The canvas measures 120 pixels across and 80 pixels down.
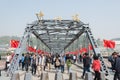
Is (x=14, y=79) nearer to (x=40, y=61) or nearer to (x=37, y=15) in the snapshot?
(x=40, y=61)

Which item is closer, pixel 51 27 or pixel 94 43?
pixel 94 43

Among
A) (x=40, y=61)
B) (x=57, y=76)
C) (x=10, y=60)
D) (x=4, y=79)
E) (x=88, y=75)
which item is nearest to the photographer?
(x=88, y=75)

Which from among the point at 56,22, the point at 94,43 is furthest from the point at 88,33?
the point at 56,22

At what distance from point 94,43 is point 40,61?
5.00 m

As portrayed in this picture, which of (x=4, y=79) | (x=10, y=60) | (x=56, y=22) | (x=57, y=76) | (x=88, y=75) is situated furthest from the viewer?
(x=56, y=22)

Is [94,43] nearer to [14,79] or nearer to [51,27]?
[51,27]

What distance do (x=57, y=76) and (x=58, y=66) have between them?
6313mm

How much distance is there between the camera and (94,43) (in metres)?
25.5

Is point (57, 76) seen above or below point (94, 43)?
below

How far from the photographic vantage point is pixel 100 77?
16781 mm

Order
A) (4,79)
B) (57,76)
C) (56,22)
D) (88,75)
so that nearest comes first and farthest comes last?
(88,75)
(57,76)
(4,79)
(56,22)

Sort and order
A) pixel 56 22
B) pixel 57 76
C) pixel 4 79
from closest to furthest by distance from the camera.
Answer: pixel 57 76 < pixel 4 79 < pixel 56 22

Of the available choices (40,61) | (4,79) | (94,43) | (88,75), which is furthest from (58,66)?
(88,75)

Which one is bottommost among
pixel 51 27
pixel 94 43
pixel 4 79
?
pixel 4 79
